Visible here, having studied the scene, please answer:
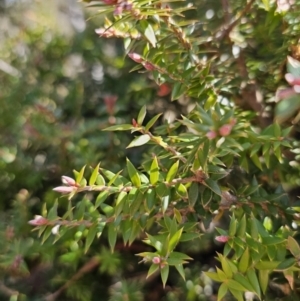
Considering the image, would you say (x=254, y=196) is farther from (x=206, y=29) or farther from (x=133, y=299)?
(x=206, y=29)

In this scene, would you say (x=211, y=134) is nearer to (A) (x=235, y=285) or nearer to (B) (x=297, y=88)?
(B) (x=297, y=88)

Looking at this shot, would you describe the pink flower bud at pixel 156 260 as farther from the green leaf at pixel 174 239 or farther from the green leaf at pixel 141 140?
the green leaf at pixel 141 140

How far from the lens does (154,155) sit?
70 centimetres

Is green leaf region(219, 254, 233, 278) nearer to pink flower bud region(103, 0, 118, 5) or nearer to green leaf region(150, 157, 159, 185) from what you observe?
green leaf region(150, 157, 159, 185)

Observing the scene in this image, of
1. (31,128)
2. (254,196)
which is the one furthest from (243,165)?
(31,128)

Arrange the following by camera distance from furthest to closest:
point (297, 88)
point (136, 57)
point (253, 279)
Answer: point (136, 57)
point (253, 279)
point (297, 88)

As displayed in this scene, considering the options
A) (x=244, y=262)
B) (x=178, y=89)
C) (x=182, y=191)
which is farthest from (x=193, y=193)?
(x=178, y=89)

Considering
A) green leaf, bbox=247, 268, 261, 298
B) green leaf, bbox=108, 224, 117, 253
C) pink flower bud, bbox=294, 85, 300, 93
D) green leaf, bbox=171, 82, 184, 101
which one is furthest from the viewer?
green leaf, bbox=171, 82, 184, 101

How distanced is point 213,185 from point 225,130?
0.16 meters

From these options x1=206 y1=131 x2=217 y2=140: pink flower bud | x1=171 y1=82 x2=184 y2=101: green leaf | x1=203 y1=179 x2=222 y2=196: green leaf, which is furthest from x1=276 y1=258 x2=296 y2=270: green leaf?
x1=171 y1=82 x2=184 y2=101: green leaf

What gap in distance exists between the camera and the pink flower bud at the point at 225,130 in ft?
1.67

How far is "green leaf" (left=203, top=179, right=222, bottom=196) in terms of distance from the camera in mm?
644

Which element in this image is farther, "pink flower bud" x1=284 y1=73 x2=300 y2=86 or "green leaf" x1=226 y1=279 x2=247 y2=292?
"green leaf" x1=226 y1=279 x2=247 y2=292

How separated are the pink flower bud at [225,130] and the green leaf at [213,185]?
0.15 meters
